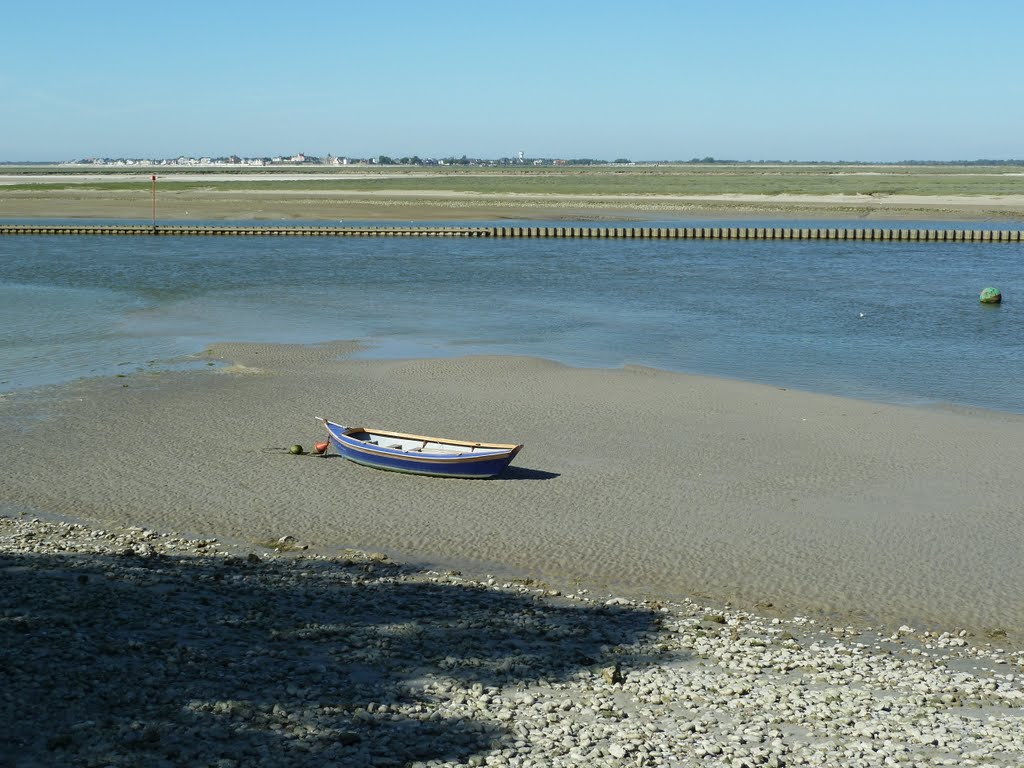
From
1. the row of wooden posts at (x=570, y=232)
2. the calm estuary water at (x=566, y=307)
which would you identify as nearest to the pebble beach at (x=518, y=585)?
the calm estuary water at (x=566, y=307)

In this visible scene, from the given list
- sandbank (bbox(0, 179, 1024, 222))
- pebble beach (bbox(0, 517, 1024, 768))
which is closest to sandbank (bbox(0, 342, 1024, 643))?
pebble beach (bbox(0, 517, 1024, 768))

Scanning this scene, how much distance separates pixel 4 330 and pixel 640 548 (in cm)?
2946

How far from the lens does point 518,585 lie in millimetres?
16125

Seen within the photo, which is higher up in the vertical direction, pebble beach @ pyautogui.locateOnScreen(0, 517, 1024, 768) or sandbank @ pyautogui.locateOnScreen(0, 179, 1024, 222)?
sandbank @ pyautogui.locateOnScreen(0, 179, 1024, 222)

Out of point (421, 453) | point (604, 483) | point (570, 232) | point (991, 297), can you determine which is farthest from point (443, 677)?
point (570, 232)

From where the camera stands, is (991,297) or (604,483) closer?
(604,483)

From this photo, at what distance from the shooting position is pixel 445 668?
1261 cm

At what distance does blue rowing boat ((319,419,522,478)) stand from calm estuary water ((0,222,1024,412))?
1182cm

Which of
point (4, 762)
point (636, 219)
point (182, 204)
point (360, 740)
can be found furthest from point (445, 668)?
point (182, 204)

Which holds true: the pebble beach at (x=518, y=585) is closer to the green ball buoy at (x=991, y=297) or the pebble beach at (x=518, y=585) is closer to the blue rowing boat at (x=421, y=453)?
the blue rowing boat at (x=421, y=453)

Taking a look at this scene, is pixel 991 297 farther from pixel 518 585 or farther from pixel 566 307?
pixel 518 585

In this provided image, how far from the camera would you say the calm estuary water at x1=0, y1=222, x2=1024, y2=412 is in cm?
3338

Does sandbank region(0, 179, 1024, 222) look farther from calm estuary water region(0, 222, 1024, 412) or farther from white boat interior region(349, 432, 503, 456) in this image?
white boat interior region(349, 432, 503, 456)

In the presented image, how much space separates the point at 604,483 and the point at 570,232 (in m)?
62.1
